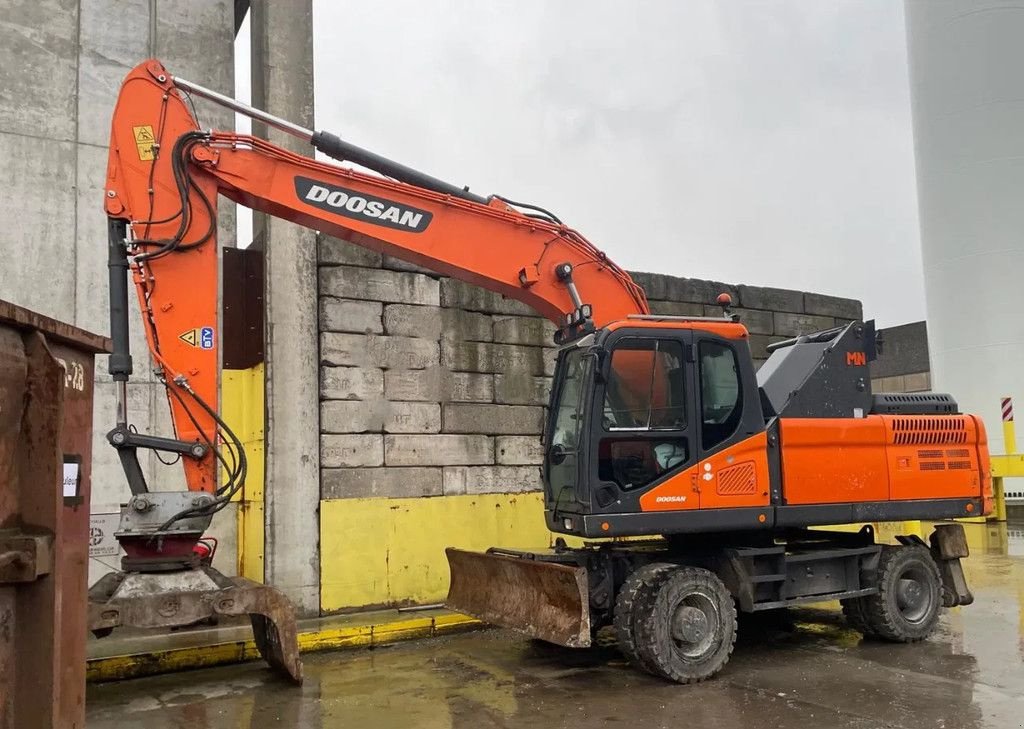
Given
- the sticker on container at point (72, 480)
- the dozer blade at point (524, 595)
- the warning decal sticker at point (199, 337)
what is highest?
the warning decal sticker at point (199, 337)

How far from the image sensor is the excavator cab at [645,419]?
6160 millimetres

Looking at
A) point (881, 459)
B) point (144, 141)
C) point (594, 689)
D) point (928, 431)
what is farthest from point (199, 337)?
point (928, 431)

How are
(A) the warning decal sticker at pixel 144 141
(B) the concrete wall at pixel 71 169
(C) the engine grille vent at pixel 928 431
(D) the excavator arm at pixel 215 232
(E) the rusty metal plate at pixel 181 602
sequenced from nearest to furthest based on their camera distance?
(E) the rusty metal plate at pixel 181 602 → (D) the excavator arm at pixel 215 232 → (A) the warning decal sticker at pixel 144 141 → (C) the engine grille vent at pixel 928 431 → (B) the concrete wall at pixel 71 169

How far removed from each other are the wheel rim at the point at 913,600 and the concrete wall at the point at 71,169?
6026mm

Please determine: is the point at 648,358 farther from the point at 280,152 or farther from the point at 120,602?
the point at 120,602

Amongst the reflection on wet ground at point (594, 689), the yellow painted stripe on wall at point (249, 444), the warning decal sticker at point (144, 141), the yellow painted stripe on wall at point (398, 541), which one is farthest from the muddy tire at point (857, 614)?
the warning decal sticker at point (144, 141)

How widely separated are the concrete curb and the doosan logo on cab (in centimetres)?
343

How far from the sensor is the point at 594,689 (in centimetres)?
593

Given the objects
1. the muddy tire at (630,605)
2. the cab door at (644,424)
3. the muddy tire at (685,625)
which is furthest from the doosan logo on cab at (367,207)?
the muddy tire at (685,625)

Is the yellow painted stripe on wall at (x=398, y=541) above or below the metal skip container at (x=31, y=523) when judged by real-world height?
below

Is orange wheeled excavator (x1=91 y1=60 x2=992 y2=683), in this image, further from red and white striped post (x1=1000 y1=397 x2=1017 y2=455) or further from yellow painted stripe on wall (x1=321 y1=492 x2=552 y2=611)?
red and white striped post (x1=1000 y1=397 x2=1017 y2=455)

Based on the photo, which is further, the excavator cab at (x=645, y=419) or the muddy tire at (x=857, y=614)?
the muddy tire at (x=857, y=614)

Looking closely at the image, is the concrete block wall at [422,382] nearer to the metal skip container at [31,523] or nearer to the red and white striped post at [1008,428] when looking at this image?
the metal skip container at [31,523]

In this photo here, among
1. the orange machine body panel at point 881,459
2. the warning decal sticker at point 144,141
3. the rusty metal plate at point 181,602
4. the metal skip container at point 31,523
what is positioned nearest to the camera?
the metal skip container at point 31,523
